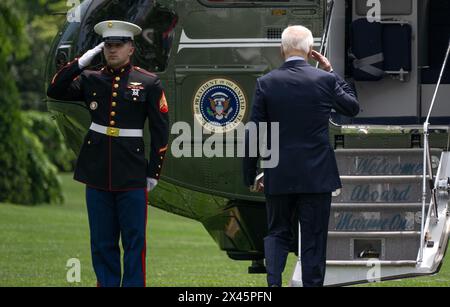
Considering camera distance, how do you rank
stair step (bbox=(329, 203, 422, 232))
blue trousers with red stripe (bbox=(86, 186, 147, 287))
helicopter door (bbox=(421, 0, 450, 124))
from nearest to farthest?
blue trousers with red stripe (bbox=(86, 186, 147, 287)), stair step (bbox=(329, 203, 422, 232)), helicopter door (bbox=(421, 0, 450, 124))

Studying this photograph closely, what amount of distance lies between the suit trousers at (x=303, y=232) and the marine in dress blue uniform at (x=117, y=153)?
80cm

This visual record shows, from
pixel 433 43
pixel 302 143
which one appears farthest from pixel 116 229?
pixel 433 43

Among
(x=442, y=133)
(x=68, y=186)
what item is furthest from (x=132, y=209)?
(x=68, y=186)

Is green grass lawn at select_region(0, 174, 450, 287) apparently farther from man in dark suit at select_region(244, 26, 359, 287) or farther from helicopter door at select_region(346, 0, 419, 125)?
man in dark suit at select_region(244, 26, 359, 287)

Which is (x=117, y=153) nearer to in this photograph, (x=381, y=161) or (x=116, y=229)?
(x=116, y=229)

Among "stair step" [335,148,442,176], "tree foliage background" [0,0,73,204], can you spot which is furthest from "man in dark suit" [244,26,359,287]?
"tree foliage background" [0,0,73,204]

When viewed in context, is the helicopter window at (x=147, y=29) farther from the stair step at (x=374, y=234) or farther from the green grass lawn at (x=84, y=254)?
the green grass lawn at (x=84, y=254)

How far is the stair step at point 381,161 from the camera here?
31.8 ft

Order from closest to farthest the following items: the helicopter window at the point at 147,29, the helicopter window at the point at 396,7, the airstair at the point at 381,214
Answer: the airstair at the point at 381,214 < the helicopter window at the point at 147,29 < the helicopter window at the point at 396,7

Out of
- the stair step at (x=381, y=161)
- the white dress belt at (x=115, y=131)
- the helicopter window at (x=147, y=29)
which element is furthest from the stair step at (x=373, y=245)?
the helicopter window at (x=147, y=29)

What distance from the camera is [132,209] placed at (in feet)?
27.8

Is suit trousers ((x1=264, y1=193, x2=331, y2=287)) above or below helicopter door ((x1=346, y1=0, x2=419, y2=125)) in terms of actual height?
below

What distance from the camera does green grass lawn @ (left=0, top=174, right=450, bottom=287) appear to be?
13.0m
